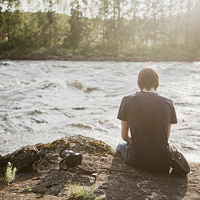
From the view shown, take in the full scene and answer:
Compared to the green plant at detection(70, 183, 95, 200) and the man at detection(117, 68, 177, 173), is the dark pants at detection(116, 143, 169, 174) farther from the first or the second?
the green plant at detection(70, 183, 95, 200)

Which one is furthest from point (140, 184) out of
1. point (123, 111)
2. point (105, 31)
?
point (105, 31)

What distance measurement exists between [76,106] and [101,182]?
21.2ft

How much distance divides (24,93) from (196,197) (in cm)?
895

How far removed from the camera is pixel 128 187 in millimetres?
2955

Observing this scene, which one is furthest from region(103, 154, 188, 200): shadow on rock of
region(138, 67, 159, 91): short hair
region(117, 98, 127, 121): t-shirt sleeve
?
region(138, 67, 159, 91): short hair

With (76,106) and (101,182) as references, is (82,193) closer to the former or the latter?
(101,182)

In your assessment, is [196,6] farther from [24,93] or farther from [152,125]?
Result: [152,125]

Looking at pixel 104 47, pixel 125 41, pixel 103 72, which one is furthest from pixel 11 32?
pixel 103 72

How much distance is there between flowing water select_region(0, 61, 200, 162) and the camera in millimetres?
6336

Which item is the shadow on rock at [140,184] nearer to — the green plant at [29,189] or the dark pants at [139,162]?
the dark pants at [139,162]

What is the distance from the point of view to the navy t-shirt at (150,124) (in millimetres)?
3191

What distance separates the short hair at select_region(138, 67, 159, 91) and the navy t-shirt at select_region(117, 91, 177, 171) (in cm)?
10

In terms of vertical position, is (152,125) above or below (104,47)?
below

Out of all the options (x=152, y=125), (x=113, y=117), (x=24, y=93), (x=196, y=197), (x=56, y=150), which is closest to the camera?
(x=196, y=197)
